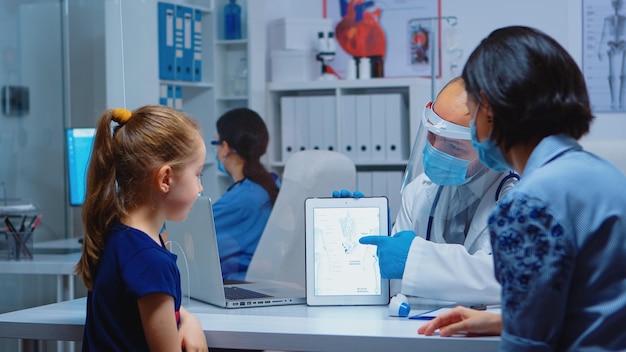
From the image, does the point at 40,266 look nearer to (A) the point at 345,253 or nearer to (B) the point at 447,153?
(A) the point at 345,253

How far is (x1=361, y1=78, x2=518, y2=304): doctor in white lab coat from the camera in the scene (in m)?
1.72

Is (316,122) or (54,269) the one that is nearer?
(54,269)

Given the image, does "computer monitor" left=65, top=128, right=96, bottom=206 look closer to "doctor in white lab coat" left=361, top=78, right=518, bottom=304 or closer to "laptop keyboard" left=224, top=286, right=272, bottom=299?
"laptop keyboard" left=224, top=286, right=272, bottom=299

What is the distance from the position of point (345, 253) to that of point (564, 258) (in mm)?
920

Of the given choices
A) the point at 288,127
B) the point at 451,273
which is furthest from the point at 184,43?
the point at 451,273

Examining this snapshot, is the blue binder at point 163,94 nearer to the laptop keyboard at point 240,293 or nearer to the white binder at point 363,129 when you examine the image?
the white binder at point 363,129

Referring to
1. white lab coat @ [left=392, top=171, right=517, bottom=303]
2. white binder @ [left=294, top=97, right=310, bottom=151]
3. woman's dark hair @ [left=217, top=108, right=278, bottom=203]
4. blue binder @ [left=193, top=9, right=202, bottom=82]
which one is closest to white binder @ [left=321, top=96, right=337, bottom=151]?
white binder @ [left=294, top=97, right=310, bottom=151]

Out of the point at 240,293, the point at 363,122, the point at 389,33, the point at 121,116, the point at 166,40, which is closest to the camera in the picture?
the point at 121,116

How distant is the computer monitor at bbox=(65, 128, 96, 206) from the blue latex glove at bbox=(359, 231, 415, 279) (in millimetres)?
2161

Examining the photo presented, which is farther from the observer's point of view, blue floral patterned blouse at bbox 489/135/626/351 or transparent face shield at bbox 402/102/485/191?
transparent face shield at bbox 402/102/485/191

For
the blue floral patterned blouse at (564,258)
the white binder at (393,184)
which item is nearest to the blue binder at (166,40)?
the white binder at (393,184)

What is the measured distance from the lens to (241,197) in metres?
3.57

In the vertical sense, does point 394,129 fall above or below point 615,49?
below

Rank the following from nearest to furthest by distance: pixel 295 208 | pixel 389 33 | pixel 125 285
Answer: pixel 125 285 < pixel 295 208 < pixel 389 33
